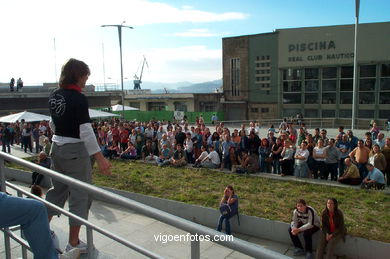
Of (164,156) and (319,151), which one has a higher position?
(319,151)

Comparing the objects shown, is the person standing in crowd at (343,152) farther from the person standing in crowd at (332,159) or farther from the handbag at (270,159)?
the handbag at (270,159)

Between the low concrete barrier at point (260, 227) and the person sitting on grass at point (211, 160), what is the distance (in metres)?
3.74

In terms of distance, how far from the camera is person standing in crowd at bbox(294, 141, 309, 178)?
11695 mm

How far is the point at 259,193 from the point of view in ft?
35.7

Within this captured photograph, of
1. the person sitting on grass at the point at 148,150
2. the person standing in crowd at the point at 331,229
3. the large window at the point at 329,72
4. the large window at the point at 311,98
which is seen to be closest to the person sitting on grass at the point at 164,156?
the person sitting on grass at the point at 148,150

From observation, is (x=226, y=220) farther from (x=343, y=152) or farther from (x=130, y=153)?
(x=130, y=153)

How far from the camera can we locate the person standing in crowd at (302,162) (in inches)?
460

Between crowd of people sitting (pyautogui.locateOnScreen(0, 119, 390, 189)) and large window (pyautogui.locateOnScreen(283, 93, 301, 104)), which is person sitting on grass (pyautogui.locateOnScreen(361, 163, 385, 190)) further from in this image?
large window (pyautogui.locateOnScreen(283, 93, 301, 104))

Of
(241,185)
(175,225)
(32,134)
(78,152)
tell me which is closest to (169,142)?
(241,185)

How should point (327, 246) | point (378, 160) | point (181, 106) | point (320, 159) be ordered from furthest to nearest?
point (181, 106)
point (320, 159)
point (378, 160)
point (327, 246)

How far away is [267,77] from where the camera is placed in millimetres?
44469

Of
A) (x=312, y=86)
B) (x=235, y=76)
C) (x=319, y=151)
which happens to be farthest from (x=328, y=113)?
(x=319, y=151)

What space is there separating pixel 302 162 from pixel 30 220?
10770 mm

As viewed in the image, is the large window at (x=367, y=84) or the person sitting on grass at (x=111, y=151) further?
the large window at (x=367, y=84)
